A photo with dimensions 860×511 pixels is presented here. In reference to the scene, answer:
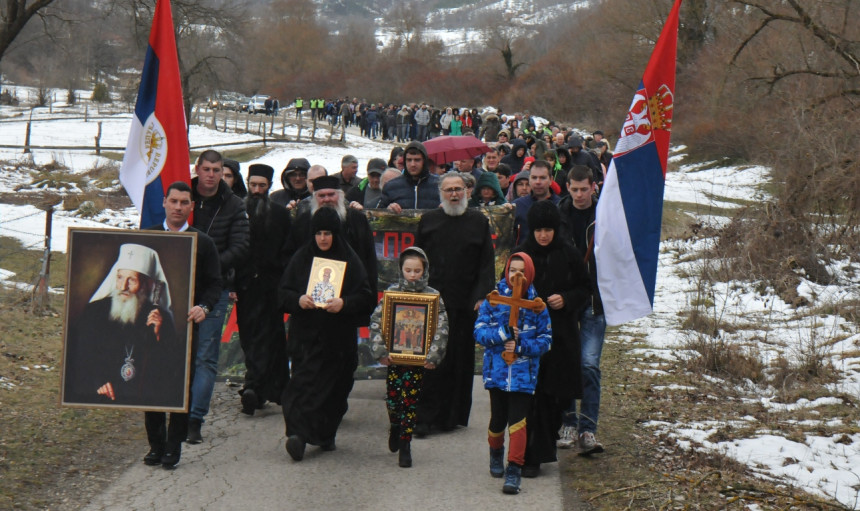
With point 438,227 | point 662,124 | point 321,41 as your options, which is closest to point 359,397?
point 438,227

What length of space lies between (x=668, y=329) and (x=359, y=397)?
5.37 m

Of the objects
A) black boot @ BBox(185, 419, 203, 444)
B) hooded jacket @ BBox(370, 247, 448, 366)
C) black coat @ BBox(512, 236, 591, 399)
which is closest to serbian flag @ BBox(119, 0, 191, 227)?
black boot @ BBox(185, 419, 203, 444)

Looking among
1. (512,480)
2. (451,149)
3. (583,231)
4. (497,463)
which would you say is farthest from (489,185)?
(512,480)

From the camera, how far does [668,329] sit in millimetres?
13578

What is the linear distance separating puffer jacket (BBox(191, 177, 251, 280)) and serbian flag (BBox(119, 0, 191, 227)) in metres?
0.29


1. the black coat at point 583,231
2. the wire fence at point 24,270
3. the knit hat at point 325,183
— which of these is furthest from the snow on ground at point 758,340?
the knit hat at point 325,183

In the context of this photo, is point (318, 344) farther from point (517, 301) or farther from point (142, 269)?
point (517, 301)

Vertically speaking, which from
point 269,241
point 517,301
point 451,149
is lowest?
point 517,301

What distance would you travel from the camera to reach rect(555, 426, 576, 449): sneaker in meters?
8.05

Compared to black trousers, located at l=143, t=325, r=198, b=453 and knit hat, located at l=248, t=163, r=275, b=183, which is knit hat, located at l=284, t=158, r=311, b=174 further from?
black trousers, located at l=143, t=325, r=198, b=453

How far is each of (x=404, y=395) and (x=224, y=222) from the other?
210 centimetres

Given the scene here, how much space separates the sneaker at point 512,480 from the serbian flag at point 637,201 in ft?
4.39

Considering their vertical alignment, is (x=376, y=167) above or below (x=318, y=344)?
above

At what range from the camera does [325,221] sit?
7555mm
